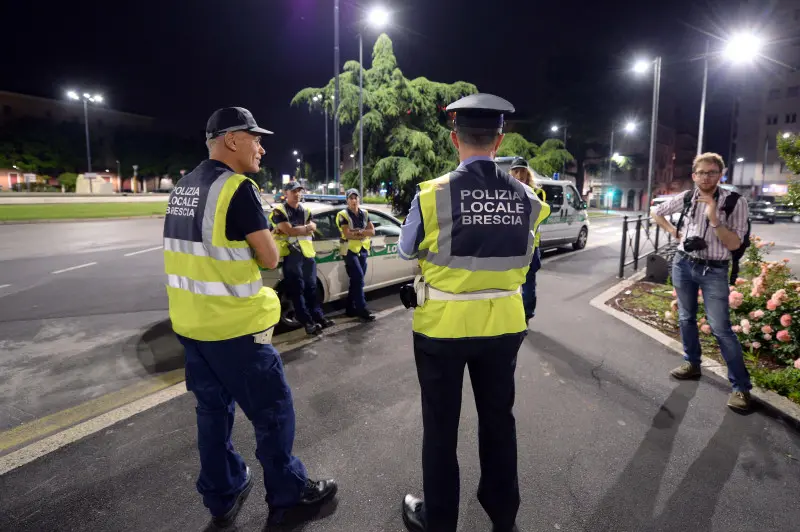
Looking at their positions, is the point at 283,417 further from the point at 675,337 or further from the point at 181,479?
the point at 675,337

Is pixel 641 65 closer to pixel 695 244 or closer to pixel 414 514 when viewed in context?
pixel 695 244

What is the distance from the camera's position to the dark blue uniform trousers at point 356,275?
20.0 ft

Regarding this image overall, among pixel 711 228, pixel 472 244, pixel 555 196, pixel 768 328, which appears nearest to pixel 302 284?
pixel 472 244

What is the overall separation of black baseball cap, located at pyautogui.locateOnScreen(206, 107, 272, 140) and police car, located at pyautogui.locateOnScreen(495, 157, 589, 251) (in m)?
9.79

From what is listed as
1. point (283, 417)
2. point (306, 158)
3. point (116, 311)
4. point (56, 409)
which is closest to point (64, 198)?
point (116, 311)

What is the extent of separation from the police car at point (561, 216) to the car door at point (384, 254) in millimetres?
5196

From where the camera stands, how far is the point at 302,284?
18.0 feet

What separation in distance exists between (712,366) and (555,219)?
26.1 feet

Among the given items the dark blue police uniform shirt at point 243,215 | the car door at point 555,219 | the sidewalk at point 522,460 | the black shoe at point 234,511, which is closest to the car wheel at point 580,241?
the car door at point 555,219

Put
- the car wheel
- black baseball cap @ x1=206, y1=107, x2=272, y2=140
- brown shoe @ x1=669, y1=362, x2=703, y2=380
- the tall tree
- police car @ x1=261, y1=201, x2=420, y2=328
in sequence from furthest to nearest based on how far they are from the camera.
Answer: the tall tree, the car wheel, police car @ x1=261, y1=201, x2=420, y2=328, brown shoe @ x1=669, y1=362, x2=703, y2=380, black baseball cap @ x1=206, y1=107, x2=272, y2=140

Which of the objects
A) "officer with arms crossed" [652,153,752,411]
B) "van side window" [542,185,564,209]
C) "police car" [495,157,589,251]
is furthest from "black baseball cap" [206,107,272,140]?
"van side window" [542,185,564,209]

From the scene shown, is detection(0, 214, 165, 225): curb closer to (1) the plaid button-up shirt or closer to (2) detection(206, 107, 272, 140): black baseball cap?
(2) detection(206, 107, 272, 140): black baseball cap

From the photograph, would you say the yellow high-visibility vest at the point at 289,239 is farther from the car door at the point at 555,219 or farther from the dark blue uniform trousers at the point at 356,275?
the car door at the point at 555,219

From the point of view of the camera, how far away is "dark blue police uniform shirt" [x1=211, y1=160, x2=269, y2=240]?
7.25 ft
